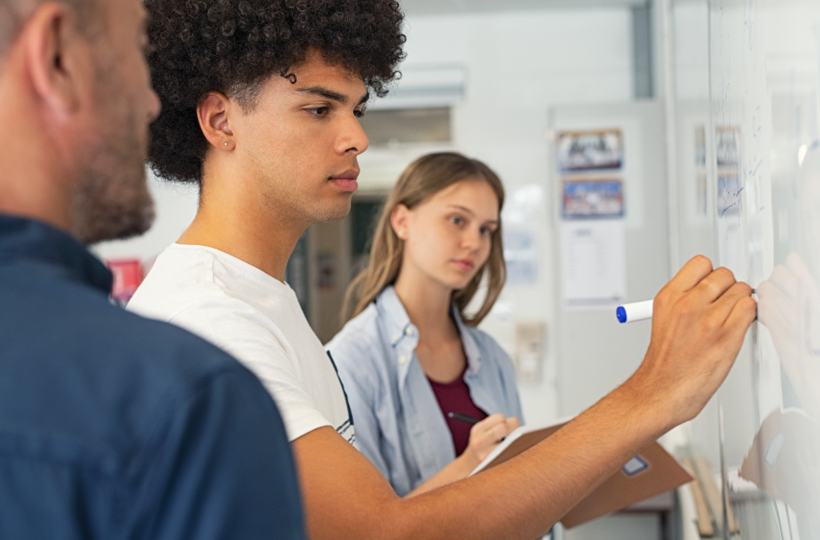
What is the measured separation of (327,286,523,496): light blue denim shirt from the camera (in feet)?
5.46

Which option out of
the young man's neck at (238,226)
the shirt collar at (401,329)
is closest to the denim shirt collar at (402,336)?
the shirt collar at (401,329)

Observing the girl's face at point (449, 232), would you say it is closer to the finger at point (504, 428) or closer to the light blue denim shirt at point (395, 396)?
the light blue denim shirt at point (395, 396)

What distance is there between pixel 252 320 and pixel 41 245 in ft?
1.46

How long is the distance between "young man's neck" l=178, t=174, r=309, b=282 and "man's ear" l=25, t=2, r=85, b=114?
0.55m

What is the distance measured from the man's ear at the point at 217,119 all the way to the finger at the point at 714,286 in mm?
610

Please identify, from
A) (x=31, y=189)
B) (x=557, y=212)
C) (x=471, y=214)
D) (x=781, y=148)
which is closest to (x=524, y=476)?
(x=781, y=148)

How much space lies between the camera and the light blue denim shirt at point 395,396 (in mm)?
1663

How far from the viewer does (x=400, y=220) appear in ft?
6.66

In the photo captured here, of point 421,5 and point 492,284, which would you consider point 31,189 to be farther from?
point 421,5

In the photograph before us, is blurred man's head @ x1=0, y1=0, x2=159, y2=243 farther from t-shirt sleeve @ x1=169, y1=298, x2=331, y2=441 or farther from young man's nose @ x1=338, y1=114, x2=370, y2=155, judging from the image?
young man's nose @ x1=338, y1=114, x2=370, y2=155

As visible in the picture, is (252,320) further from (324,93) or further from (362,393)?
(362,393)

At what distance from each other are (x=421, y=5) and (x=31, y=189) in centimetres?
370

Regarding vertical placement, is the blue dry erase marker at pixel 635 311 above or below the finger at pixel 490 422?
above

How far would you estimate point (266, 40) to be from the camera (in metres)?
1.03
